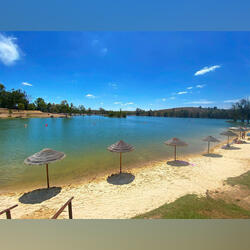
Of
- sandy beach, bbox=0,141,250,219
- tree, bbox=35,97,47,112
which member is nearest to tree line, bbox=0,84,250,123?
tree, bbox=35,97,47,112

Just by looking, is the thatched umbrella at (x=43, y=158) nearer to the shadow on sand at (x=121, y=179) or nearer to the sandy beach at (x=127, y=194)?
the sandy beach at (x=127, y=194)

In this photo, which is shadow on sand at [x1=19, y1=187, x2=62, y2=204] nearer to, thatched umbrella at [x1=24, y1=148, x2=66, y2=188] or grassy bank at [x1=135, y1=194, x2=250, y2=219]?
thatched umbrella at [x1=24, y1=148, x2=66, y2=188]

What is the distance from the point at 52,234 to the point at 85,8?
3.85m

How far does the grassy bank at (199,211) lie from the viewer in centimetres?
289

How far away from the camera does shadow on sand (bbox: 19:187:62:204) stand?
450 centimetres

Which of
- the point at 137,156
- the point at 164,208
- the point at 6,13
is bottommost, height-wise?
the point at 137,156

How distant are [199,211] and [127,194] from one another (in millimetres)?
2414

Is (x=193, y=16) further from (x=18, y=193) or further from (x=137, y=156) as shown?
(x=137, y=156)

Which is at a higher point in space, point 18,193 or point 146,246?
point 146,246

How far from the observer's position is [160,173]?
6.47 metres

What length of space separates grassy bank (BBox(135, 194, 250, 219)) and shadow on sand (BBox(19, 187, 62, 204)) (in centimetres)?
380

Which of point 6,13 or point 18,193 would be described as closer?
point 6,13

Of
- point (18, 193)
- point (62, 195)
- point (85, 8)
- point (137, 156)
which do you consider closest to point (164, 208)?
point (62, 195)

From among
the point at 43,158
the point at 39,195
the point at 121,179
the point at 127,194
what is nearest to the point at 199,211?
the point at 127,194
